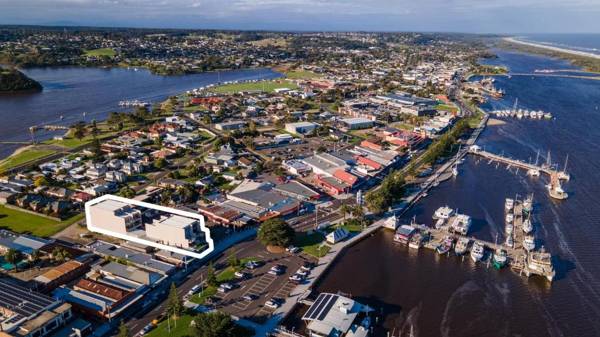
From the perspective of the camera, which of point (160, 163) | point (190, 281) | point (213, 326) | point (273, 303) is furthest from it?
point (160, 163)

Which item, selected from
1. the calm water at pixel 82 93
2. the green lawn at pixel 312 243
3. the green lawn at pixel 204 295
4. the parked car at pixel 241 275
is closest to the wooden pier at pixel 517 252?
the green lawn at pixel 312 243

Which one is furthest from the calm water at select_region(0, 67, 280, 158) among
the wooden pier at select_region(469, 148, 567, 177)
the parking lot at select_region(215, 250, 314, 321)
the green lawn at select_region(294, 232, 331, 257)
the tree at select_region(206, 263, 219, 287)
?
the wooden pier at select_region(469, 148, 567, 177)

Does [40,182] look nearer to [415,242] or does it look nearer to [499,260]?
→ [415,242]

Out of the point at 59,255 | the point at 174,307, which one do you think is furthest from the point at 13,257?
the point at 174,307

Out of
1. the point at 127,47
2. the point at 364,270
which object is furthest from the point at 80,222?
the point at 127,47

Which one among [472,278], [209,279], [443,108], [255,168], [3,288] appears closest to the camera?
[3,288]

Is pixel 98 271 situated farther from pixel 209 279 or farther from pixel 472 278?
pixel 472 278
